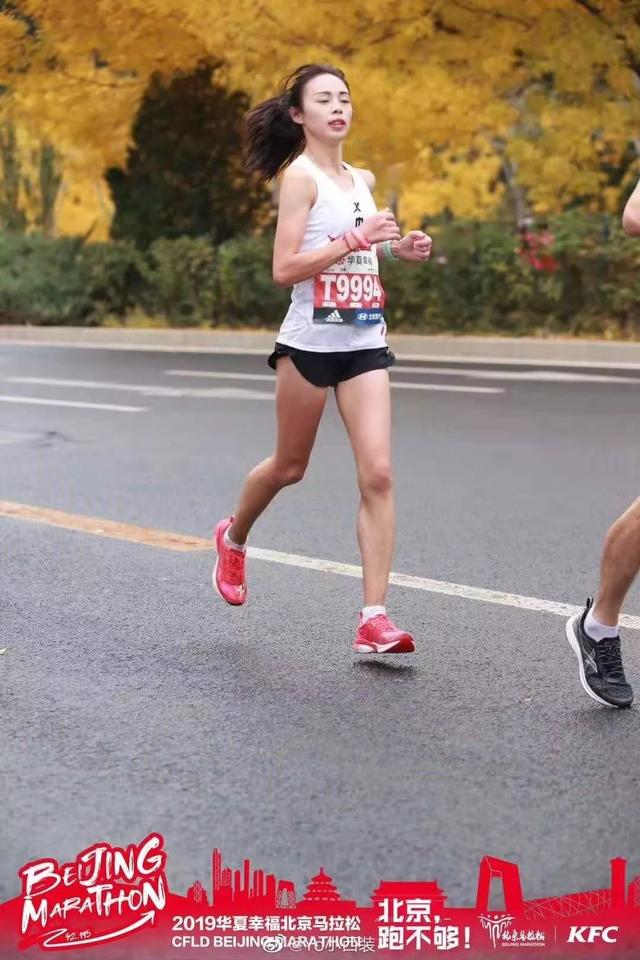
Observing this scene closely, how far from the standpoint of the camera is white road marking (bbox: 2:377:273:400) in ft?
52.4

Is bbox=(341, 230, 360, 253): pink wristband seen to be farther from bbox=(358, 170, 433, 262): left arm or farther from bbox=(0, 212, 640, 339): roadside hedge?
bbox=(0, 212, 640, 339): roadside hedge

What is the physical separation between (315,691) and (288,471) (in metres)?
1.08

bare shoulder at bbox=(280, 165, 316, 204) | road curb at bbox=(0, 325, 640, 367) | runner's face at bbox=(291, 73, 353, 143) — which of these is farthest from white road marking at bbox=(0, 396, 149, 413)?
bare shoulder at bbox=(280, 165, 316, 204)

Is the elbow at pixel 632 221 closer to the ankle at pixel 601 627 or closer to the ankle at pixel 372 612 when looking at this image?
the ankle at pixel 601 627

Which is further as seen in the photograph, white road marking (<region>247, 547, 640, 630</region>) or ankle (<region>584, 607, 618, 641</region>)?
white road marking (<region>247, 547, 640, 630</region>)

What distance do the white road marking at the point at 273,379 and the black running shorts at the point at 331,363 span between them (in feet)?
33.8

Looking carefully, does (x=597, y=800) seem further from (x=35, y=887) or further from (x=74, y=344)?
(x=74, y=344)

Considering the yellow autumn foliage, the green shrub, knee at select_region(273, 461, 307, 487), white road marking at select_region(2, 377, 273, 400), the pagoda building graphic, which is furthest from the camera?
the green shrub

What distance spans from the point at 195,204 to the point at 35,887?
23895 mm

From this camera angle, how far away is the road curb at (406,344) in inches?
791

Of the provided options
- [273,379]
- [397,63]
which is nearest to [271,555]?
[273,379]

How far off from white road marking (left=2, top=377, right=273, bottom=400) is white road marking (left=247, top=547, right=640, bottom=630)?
8.01 metres

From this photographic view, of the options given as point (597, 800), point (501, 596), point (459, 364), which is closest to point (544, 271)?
point (459, 364)

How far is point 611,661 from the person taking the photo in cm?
→ 524
